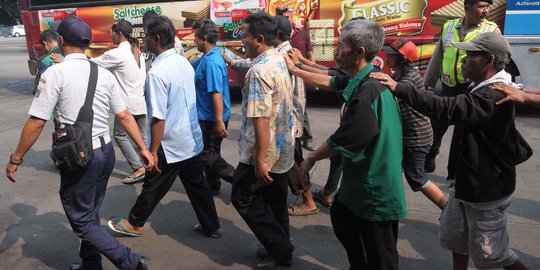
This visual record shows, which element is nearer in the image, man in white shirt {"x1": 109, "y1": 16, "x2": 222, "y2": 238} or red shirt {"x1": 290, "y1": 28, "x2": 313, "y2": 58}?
man in white shirt {"x1": 109, "y1": 16, "x2": 222, "y2": 238}

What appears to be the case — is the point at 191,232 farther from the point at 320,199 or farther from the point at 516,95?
the point at 516,95

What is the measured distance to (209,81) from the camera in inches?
165

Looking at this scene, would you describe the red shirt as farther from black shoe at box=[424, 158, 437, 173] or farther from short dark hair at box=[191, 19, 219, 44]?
short dark hair at box=[191, 19, 219, 44]

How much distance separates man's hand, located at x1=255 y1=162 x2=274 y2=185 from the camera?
9.96ft

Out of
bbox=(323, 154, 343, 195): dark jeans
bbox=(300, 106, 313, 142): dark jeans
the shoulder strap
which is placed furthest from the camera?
bbox=(300, 106, 313, 142): dark jeans

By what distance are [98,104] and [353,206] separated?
1.68 meters

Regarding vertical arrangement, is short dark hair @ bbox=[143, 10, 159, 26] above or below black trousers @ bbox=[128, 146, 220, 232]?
above

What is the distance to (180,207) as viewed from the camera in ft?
15.0

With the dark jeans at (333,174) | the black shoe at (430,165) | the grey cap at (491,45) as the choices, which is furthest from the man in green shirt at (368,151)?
the black shoe at (430,165)

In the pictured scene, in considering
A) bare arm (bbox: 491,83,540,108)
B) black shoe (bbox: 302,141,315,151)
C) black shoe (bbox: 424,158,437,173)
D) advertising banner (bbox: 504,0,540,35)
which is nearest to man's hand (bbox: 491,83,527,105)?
bare arm (bbox: 491,83,540,108)

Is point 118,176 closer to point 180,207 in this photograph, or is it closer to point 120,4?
point 180,207

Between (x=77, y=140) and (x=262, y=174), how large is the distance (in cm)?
111

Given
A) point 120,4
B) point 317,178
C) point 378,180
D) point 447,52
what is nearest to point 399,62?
point 447,52

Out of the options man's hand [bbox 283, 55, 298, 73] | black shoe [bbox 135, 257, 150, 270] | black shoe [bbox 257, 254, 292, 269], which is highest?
man's hand [bbox 283, 55, 298, 73]
